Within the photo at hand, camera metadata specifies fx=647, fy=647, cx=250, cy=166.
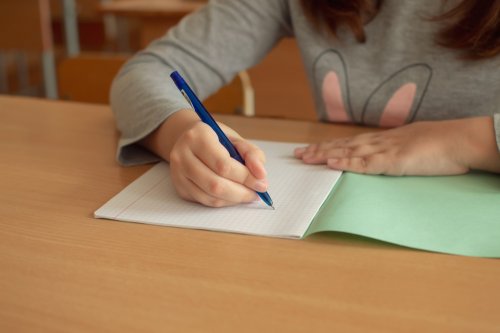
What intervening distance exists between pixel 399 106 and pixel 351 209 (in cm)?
43

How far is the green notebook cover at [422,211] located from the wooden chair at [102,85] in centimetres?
62

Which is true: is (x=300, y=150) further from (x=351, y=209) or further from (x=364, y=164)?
(x=351, y=209)

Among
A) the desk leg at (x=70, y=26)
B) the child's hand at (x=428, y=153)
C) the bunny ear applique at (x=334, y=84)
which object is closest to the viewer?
the child's hand at (x=428, y=153)

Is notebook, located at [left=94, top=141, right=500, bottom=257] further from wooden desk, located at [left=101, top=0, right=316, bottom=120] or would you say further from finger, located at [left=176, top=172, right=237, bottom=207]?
→ wooden desk, located at [left=101, top=0, right=316, bottom=120]

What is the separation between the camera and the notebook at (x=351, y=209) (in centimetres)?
57

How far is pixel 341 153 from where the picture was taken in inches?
30.1

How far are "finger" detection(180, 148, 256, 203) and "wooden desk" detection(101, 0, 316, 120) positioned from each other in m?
1.75

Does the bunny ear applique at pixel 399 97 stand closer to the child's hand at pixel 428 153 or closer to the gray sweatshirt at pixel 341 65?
the gray sweatshirt at pixel 341 65

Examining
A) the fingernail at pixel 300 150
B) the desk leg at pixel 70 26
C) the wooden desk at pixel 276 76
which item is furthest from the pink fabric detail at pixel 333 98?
the desk leg at pixel 70 26

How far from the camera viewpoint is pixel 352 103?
1.03 m

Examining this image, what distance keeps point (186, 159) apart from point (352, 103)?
A: 44 cm

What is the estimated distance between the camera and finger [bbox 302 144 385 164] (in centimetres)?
76

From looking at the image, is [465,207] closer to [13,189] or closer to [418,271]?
[418,271]

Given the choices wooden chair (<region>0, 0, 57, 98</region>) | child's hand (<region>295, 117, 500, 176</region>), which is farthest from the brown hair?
wooden chair (<region>0, 0, 57, 98</region>)
